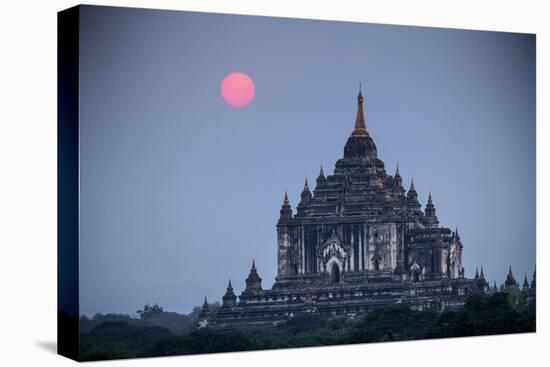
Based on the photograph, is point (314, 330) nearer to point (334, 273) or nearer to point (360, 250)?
point (334, 273)

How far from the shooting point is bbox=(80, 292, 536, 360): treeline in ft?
63.3

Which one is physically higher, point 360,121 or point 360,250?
point 360,121

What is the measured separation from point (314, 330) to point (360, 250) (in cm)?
120

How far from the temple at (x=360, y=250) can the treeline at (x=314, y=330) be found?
130 millimetres

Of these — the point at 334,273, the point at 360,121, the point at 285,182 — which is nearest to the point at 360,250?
the point at 334,273

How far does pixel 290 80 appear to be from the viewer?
20.3m

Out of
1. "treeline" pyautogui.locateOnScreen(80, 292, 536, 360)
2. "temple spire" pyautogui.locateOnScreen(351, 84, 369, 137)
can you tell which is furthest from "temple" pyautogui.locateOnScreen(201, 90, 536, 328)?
"treeline" pyautogui.locateOnScreen(80, 292, 536, 360)

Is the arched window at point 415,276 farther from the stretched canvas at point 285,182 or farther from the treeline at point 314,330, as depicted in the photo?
the treeline at point 314,330

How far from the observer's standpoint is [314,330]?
2069cm

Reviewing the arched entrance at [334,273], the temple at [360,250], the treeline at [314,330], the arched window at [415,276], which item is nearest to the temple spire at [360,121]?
the temple at [360,250]

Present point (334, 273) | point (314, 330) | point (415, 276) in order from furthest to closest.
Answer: point (415, 276) → point (334, 273) → point (314, 330)

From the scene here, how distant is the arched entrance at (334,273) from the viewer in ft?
68.6

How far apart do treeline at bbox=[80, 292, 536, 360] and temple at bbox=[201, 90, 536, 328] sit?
0.43ft

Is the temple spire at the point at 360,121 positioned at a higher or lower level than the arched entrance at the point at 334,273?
higher
